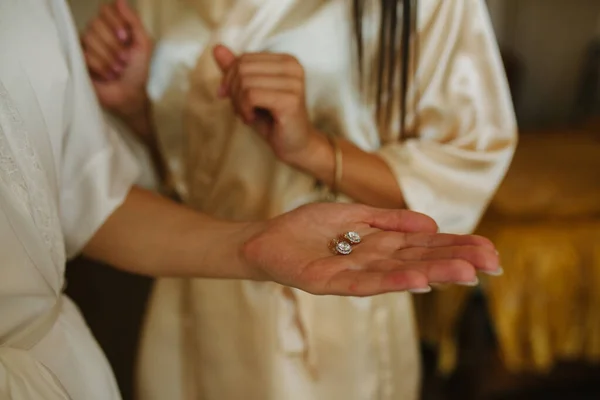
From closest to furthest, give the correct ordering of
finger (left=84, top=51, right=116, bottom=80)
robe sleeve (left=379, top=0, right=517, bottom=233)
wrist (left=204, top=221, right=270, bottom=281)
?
wrist (left=204, top=221, right=270, bottom=281)
robe sleeve (left=379, top=0, right=517, bottom=233)
finger (left=84, top=51, right=116, bottom=80)

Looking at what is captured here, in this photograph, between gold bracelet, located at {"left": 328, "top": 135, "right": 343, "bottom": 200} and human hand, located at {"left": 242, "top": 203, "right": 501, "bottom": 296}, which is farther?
gold bracelet, located at {"left": 328, "top": 135, "right": 343, "bottom": 200}

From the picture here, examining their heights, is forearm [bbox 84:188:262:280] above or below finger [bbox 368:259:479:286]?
below

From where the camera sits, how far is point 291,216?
21.8 inches

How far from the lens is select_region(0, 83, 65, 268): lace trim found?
49 centimetres

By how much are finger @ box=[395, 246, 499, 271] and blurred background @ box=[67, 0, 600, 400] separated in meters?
0.93

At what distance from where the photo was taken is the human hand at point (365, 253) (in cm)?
44

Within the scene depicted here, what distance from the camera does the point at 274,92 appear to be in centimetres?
61

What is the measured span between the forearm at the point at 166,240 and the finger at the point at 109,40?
19 cm

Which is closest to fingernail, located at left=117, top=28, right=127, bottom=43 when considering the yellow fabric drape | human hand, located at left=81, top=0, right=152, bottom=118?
human hand, located at left=81, top=0, right=152, bottom=118

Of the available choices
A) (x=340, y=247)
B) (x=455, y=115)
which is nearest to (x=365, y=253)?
(x=340, y=247)

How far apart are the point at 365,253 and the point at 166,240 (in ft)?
0.73

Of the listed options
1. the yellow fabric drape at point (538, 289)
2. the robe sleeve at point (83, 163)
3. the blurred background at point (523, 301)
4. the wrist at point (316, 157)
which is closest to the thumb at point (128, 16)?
the robe sleeve at point (83, 163)

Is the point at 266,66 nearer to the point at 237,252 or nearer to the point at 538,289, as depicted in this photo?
the point at 237,252

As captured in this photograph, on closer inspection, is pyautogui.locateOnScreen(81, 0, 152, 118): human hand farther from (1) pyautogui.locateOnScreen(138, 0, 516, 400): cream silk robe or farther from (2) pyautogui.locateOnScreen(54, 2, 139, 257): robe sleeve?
(2) pyautogui.locateOnScreen(54, 2, 139, 257): robe sleeve
